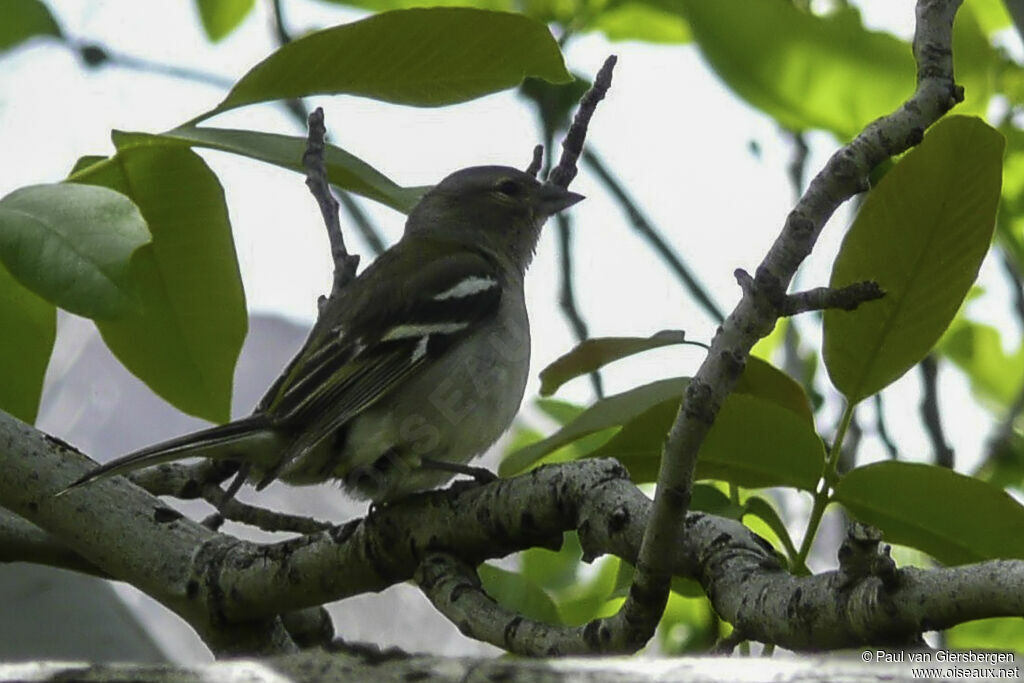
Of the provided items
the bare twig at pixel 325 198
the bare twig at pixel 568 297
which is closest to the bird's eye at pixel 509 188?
the bare twig at pixel 568 297

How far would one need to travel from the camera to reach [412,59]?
3.34 metres

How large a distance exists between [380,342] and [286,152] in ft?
4.36

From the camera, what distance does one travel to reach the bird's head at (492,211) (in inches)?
228

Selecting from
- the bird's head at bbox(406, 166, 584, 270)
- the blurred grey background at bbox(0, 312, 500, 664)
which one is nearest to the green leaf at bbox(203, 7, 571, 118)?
the bird's head at bbox(406, 166, 584, 270)

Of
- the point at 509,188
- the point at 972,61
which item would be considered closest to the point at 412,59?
the point at 972,61

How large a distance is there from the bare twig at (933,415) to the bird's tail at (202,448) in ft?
8.79

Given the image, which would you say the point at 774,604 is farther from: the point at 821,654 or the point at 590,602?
the point at 590,602

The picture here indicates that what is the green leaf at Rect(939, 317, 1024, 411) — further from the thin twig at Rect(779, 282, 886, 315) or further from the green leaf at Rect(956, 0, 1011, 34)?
the thin twig at Rect(779, 282, 886, 315)

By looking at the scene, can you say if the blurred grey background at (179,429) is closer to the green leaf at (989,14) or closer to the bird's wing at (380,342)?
the bird's wing at (380,342)

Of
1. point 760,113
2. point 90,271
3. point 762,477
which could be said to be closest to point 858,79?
point 760,113

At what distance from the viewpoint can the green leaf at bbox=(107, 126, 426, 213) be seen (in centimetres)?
324

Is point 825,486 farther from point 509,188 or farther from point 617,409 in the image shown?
point 509,188

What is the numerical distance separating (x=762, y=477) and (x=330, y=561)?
103 cm

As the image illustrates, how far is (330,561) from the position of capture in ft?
10.8
